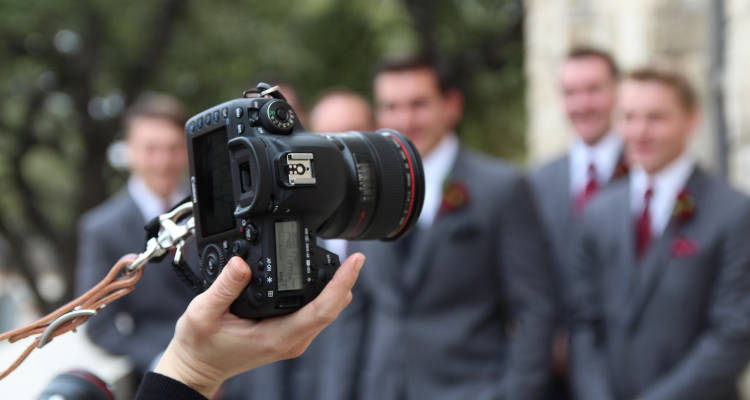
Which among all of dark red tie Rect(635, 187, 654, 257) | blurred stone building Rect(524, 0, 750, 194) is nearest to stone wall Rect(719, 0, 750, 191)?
blurred stone building Rect(524, 0, 750, 194)

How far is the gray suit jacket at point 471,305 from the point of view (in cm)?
328

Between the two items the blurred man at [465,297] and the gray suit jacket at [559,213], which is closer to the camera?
the blurred man at [465,297]

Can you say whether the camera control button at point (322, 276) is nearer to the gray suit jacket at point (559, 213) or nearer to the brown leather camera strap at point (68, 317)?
the brown leather camera strap at point (68, 317)

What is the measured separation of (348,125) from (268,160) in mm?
2745

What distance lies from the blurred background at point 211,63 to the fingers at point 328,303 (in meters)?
5.72

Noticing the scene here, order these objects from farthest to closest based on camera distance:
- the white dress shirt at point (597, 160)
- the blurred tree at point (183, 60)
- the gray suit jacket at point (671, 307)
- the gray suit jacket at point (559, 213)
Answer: the blurred tree at point (183, 60) → the white dress shirt at point (597, 160) → the gray suit jacket at point (559, 213) → the gray suit jacket at point (671, 307)

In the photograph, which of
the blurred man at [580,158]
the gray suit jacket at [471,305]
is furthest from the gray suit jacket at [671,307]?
the blurred man at [580,158]

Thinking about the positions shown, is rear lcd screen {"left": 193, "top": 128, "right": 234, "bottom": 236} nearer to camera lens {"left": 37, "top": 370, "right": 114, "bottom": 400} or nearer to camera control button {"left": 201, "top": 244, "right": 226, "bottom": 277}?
camera control button {"left": 201, "top": 244, "right": 226, "bottom": 277}

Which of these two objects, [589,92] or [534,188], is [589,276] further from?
[589,92]

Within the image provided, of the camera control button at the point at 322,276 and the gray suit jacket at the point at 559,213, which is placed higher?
the camera control button at the point at 322,276

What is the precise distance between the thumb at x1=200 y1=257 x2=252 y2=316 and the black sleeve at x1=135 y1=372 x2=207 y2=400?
0.17m

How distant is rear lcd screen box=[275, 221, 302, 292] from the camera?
1.63 m

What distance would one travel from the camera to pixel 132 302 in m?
3.88

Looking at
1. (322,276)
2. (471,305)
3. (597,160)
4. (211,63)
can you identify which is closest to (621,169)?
(597,160)
